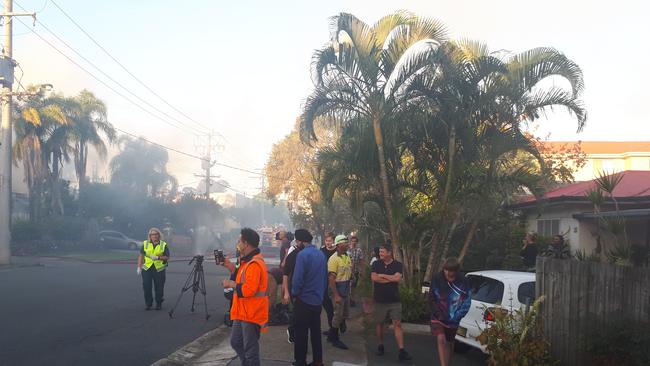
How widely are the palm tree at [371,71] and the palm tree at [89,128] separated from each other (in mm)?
31799

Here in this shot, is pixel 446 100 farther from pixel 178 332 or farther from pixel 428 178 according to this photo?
pixel 178 332

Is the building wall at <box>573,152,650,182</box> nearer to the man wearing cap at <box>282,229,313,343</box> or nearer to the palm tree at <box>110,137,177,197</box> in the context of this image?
the palm tree at <box>110,137,177,197</box>

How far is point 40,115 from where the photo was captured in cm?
3597

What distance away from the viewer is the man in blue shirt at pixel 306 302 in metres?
7.08

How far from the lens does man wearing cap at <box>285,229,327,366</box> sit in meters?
7.08

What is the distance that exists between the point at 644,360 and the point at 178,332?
6844 mm

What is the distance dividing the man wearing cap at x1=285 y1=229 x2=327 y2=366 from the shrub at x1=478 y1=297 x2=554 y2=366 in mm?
1969

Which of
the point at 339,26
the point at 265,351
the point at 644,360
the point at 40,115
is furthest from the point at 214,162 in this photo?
the point at 644,360

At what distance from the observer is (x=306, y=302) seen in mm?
7129

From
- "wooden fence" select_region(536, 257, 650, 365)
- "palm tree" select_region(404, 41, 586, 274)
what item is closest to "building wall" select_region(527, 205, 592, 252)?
"palm tree" select_region(404, 41, 586, 274)

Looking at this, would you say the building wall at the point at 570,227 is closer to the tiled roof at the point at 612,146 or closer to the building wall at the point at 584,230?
the building wall at the point at 584,230

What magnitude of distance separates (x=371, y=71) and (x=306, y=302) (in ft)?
21.2

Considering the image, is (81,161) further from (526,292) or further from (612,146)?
(612,146)

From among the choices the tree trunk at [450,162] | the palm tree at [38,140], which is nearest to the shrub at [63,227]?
the palm tree at [38,140]
